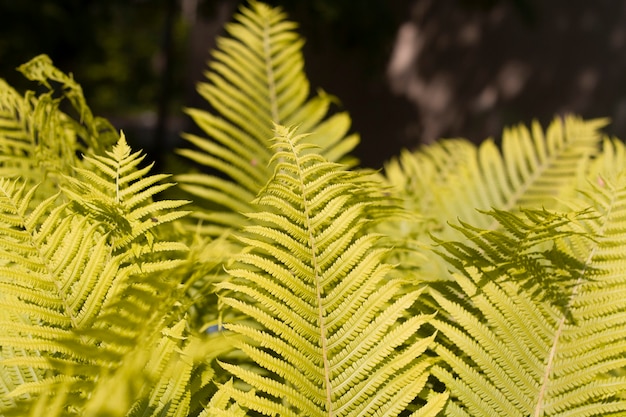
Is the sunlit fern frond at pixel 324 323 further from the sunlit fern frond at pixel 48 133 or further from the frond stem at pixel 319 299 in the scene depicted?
the sunlit fern frond at pixel 48 133

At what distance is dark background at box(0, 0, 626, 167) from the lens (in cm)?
285

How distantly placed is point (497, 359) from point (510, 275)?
89mm

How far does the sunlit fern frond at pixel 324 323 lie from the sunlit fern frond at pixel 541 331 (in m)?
0.06

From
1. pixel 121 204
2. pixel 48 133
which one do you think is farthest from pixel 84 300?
pixel 48 133

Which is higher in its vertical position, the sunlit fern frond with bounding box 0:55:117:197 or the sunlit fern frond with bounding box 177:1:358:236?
the sunlit fern frond with bounding box 177:1:358:236

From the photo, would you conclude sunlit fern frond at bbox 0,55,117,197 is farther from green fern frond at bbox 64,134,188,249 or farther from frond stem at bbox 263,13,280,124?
frond stem at bbox 263,13,280,124

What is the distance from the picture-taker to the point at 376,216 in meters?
0.73

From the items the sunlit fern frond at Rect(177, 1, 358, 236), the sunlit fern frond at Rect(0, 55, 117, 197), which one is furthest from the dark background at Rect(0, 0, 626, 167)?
the sunlit fern frond at Rect(0, 55, 117, 197)

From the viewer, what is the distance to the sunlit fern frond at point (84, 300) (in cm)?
44

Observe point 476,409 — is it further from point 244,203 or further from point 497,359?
point 244,203

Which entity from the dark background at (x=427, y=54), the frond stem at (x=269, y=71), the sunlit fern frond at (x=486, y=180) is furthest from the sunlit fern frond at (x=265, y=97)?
the dark background at (x=427, y=54)

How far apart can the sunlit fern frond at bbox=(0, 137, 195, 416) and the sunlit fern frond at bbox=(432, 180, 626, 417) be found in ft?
0.89

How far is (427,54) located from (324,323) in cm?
353

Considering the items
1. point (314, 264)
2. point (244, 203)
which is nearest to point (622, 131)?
point (244, 203)
